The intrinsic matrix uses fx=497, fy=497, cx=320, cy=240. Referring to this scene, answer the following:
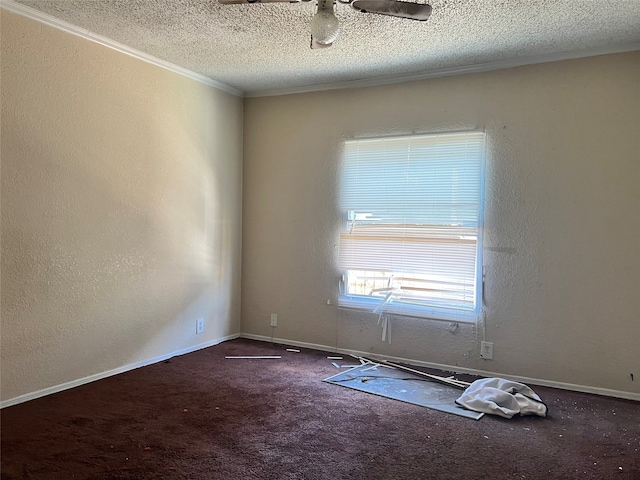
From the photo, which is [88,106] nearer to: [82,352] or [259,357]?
[82,352]

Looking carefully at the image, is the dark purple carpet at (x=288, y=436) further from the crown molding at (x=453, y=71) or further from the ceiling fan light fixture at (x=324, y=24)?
the crown molding at (x=453, y=71)

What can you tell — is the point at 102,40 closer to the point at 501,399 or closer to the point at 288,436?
the point at 288,436

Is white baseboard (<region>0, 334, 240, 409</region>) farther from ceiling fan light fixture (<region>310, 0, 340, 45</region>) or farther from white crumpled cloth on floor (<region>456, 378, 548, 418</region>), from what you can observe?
ceiling fan light fixture (<region>310, 0, 340, 45</region>)

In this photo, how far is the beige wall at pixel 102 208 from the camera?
122 inches

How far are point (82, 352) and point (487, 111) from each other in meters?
3.50

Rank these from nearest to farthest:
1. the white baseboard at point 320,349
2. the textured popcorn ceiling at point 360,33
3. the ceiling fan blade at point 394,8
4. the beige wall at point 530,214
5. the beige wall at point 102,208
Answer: the ceiling fan blade at point 394,8, the textured popcorn ceiling at point 360,33, the beige wall at point 102,208, the white baseboard at point 320,349, the beige wall at point 530,214

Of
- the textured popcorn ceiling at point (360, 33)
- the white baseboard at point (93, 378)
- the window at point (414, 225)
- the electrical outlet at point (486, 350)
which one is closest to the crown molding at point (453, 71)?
the textured popcorn ceiling at point (360, 33)

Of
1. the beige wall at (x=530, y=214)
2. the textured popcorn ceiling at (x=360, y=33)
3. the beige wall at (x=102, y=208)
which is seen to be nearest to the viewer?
the textured popcorn ceiling at (x=360, y=33)

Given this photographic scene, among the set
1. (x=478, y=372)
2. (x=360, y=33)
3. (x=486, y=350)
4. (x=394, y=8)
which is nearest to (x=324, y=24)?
(x=394, y=8)

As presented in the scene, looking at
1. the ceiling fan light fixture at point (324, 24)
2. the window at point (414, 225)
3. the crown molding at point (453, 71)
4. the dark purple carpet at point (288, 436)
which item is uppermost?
the crown molding at point (453, 71)

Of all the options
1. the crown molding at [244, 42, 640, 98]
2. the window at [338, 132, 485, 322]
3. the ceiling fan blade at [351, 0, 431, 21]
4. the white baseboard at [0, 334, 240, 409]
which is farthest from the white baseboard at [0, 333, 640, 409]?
the ceiling fan blade at [351, 0, 431, 21]

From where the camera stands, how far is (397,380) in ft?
12.2

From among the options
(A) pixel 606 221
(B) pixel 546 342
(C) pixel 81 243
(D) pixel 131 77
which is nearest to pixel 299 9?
(D) pixel 131 77

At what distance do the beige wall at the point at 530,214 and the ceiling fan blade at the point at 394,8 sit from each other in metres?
1.64
